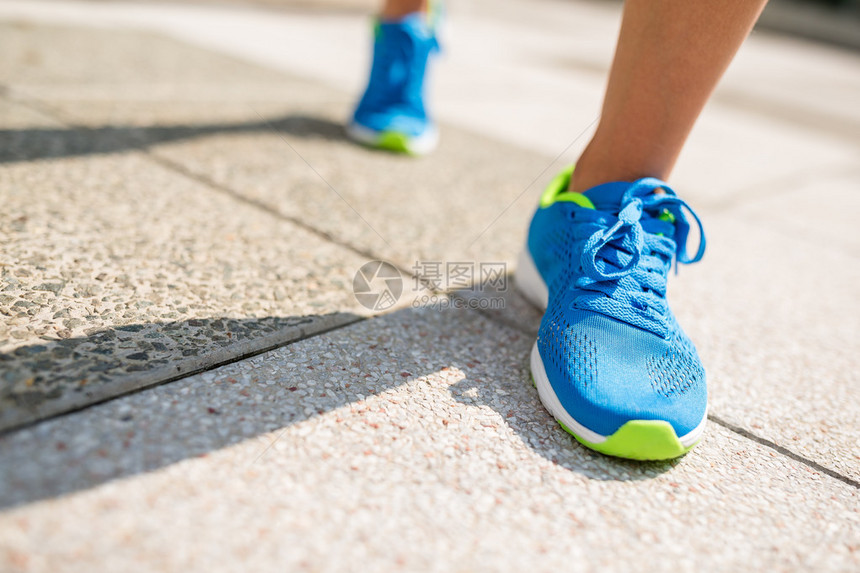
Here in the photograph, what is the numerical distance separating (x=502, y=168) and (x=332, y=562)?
1832 millimetres

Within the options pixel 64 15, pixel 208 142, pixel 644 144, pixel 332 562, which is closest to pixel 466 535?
pixel 332 562

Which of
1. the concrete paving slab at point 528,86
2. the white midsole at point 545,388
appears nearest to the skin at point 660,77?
the white midsole at point 545,388

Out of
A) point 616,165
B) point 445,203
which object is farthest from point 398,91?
point 616,165

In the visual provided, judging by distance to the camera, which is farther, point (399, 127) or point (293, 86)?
point (293, 86)

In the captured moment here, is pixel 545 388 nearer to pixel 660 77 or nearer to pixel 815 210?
pixel 660 77

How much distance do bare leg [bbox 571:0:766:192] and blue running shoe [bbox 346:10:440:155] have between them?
105cm

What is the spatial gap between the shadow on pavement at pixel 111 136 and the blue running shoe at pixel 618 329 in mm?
1190

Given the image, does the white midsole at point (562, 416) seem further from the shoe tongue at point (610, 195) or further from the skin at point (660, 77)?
the skin at point (660, 77)

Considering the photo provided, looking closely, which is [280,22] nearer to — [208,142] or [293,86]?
[293,86]

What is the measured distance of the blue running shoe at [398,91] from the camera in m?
2.32

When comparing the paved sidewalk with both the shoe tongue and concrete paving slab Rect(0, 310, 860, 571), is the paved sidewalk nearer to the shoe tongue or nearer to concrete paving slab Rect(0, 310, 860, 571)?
concrete paving slab Rect(0, 310, 860, 571)

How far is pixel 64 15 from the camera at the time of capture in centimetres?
338

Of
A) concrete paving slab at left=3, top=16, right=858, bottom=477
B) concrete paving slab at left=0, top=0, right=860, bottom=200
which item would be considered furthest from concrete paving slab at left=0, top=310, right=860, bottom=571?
concrete paving slab at left=0, top=0, right=860, bottom=200

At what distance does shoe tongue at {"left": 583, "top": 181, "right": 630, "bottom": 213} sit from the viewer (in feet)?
4.29
